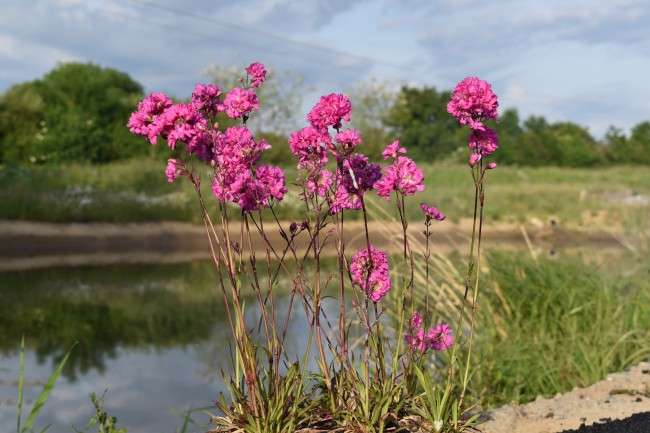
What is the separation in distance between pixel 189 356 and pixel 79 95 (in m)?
27.2

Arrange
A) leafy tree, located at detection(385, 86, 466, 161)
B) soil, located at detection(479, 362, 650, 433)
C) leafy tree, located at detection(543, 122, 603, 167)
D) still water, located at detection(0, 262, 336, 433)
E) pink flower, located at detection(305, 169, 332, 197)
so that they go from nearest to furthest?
pink flower, located at detection(305, 169, 332, 197) < soil, located at detection(479, 362, 650, 433) < still water, located at detection(0, 262, 336, 433) < leafy tree, located at detection(385, 86, 466, 161) < leafy tree, located at detection(543, 122, 603, 167)

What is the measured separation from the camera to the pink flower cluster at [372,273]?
Result: 8.91 ft

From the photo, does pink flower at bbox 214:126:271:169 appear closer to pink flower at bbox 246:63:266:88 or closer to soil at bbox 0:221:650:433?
pink flower at bbox 246:63:266:88

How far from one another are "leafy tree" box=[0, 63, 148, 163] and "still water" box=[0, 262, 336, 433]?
659 inches

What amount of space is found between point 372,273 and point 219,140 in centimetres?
79

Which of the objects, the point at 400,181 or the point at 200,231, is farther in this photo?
the point at 200,231

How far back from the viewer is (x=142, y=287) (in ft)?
34.1

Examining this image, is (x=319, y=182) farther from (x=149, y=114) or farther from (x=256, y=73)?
(x=149, y=114)

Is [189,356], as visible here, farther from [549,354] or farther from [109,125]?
[109,125]

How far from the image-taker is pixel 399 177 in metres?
2.65

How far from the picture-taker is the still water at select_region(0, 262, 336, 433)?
533 cm

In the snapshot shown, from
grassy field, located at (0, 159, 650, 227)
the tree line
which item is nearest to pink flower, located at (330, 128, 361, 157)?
grassy field, located at (0, 159, 650, 227)

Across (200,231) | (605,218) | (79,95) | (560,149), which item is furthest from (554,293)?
(560,149)

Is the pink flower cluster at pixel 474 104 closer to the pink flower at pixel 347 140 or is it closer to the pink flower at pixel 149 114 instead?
the pink flower at pixel 347 140
